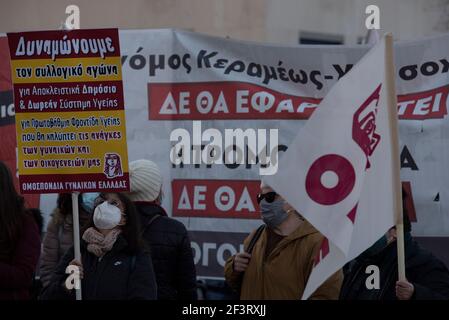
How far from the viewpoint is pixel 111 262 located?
18.0ft

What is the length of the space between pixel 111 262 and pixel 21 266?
501mm

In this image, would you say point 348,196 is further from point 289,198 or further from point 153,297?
point 153,297

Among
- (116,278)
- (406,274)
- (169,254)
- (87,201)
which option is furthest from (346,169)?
(87,201)

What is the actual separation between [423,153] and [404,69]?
537 millimetres

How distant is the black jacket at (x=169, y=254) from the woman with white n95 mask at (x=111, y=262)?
375 mm

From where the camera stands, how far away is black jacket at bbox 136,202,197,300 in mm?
6004

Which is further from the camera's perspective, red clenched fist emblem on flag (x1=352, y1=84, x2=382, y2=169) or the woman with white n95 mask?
the woman with white n95 mask

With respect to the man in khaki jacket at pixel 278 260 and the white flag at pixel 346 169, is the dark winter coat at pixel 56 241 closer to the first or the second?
the man in khaki jacket at pixel 278 260

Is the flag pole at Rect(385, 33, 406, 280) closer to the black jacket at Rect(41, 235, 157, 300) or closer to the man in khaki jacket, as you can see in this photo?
the man in khaki jacket

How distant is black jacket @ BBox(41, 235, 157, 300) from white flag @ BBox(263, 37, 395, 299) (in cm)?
106

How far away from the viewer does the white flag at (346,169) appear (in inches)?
180

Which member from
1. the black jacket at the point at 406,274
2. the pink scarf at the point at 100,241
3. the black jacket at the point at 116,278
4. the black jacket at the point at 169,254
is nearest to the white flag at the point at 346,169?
the black jacket at the point at 406,274

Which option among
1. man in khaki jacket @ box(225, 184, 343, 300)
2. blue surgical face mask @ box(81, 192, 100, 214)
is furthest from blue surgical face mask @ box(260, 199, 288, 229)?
blue surgical face mask @ box(81, 192, 100, 214)

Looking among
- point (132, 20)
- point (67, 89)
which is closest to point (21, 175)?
point (67, 89)
